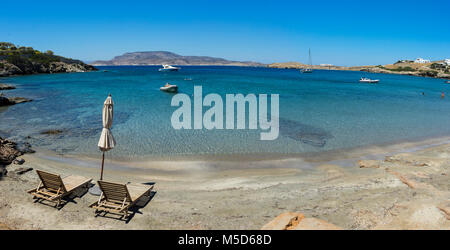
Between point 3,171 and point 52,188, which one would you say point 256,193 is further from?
point 3,171

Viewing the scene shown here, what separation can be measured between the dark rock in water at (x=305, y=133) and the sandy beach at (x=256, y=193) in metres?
2.81

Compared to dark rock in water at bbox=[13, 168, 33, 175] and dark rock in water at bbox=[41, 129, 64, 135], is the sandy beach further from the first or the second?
dark rock in water at bbox=[41, 129, 64, 135]

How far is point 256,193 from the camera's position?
33.1 feet

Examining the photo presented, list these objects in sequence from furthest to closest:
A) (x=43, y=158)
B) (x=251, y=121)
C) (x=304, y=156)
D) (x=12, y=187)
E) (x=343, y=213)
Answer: (x=251, y=121) < (x=304, y=156) < (x=43, y=158) < (x=12, y=187) < (x=343, y=213)

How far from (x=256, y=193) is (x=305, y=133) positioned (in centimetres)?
1158

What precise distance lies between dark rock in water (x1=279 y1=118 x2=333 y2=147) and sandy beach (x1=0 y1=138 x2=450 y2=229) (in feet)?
9.22

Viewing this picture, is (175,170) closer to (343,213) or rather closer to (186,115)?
(343,213)

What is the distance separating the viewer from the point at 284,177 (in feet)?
39.3

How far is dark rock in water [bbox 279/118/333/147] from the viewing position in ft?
59.6

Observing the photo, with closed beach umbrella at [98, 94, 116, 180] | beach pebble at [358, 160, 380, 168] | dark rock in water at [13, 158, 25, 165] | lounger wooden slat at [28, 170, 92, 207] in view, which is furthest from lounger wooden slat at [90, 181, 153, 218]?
beach pebble at [358, 160, 380, 168]

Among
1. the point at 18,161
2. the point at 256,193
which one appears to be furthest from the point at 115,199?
the point at 18,161
